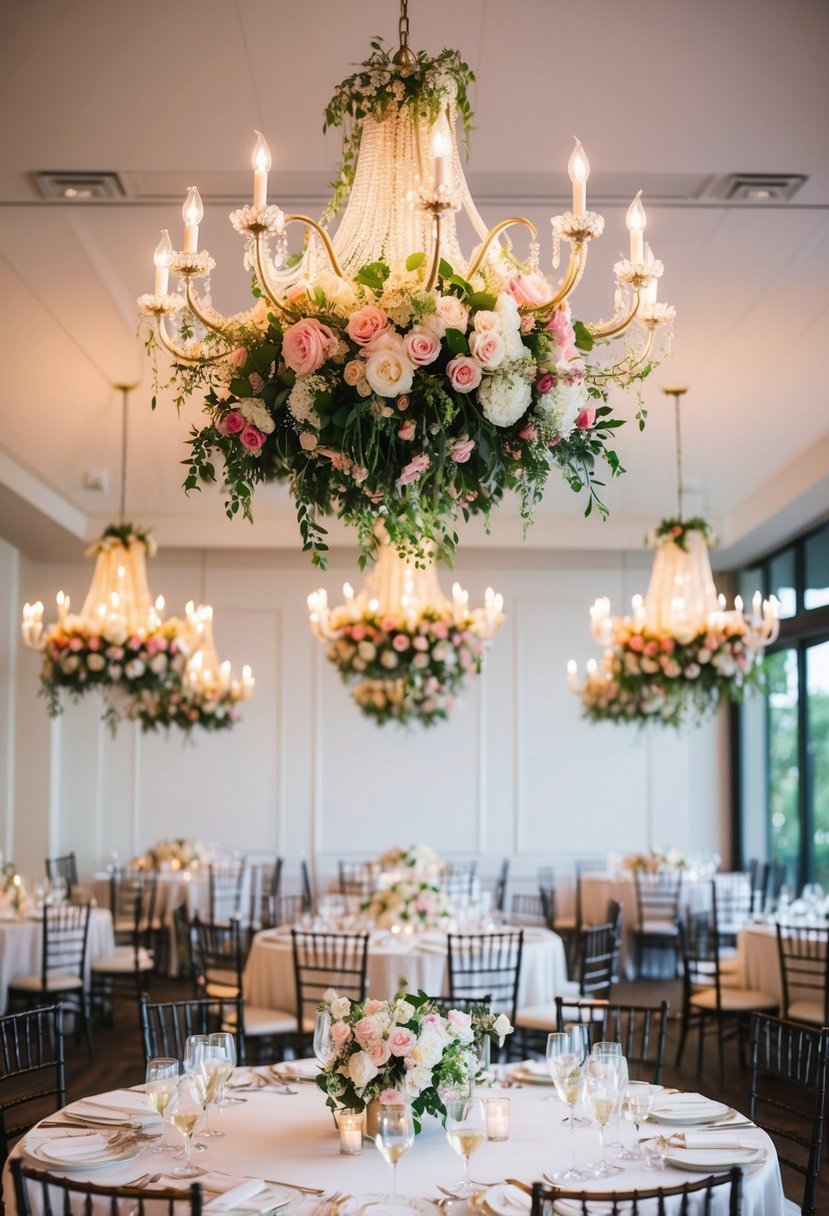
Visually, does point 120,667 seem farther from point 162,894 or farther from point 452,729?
point 452,729

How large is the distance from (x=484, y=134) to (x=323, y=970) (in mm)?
4430

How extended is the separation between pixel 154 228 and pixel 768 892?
334 inches

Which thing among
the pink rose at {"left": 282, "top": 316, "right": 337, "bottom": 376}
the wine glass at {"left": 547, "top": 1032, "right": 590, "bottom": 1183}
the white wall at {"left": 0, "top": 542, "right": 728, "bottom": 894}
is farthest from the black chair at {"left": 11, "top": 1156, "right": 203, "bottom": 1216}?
the white wall at {"left": 0, "top": 542, "right": 728, "bottom": 894}

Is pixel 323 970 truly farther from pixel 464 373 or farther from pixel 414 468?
pixel 464 373

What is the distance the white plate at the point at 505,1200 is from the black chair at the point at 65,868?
9.60 meters

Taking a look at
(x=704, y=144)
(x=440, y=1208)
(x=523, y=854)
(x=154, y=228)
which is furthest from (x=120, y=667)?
(x=523, y=854)

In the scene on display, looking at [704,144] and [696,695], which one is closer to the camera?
[704,144]

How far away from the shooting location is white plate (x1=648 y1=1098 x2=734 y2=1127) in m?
3.67

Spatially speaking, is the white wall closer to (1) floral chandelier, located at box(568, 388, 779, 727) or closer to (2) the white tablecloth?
(1) floral chandelier, located at box(568, 388, 779, 727)

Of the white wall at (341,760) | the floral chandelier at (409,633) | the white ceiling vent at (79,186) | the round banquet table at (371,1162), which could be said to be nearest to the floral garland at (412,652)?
the floral chandelier at (409,633)

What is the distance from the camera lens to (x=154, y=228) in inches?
229

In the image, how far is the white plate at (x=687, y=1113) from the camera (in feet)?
12.0

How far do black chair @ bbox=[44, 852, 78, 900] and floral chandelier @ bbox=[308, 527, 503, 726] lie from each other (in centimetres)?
541

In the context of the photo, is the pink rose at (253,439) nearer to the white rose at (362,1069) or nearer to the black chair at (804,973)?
the white rose at (362,1069)
